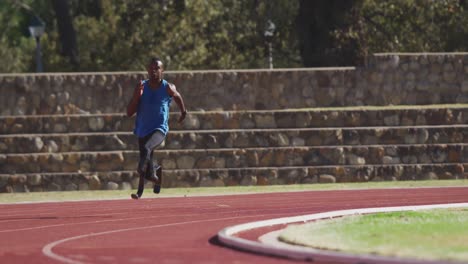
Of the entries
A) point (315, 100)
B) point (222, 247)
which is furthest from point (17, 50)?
point (222, 247)

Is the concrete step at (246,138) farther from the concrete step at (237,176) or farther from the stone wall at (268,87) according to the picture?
the stone wall at (268,87)

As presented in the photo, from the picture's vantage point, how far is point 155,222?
62.4 ft

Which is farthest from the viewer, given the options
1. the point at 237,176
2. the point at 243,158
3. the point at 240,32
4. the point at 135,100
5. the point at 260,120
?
the point at 240,32

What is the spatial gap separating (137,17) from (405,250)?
98.7 ft

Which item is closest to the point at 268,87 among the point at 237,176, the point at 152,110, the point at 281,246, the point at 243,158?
the point at 243,158

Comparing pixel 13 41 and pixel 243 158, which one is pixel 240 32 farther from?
pixel 243 158

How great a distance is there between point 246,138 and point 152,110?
923 cm

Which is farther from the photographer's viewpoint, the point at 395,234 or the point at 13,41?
the point at 13,41

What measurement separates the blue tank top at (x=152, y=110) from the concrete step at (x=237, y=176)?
831 cm

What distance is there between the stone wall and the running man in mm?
9730

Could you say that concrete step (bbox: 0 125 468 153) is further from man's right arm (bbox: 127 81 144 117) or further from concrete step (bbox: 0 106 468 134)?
man's right arm (bbox: 127 81 144 117)

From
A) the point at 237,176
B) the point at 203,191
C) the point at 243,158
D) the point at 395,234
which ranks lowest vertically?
the point at 203,191

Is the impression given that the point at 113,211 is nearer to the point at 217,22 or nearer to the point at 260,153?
the point at 260,153

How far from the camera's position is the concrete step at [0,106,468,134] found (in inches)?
1204
